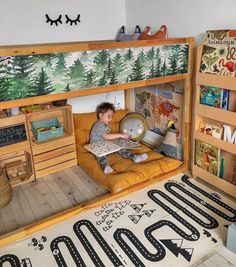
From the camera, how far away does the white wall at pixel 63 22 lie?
2.35 metres

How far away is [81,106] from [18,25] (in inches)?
38.4

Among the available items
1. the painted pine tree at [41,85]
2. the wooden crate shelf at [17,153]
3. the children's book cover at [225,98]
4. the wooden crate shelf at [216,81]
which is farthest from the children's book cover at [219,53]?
the wooden crate shelf at [17,153]

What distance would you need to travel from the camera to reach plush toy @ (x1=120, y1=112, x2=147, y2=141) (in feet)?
9.46

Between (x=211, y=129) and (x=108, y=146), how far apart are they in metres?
0.94

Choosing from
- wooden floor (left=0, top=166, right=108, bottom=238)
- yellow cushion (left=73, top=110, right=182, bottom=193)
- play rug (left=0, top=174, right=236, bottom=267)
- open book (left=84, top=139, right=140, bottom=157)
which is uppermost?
open book (left=84, top=139, right=140, bottom=157)

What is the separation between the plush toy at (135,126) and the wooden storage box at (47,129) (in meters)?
0.69

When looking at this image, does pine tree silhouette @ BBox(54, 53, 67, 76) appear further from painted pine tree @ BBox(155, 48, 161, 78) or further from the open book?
the open book

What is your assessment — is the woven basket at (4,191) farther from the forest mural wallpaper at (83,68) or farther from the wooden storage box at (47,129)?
the forest mural wallpaper at (83,68)

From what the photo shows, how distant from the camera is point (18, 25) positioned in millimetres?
2379

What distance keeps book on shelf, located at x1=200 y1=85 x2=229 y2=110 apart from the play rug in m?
0.69

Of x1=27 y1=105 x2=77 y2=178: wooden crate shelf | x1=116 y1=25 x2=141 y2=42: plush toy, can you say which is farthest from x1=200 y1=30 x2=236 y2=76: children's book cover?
x1=27 y1=105 x2=77 y2=178: wooden crate shelf

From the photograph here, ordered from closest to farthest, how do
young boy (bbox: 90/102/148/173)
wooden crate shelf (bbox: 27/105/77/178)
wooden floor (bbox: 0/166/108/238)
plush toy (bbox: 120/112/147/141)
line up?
wooden floor (bbox: 0/166/108/238) → wooden crate shelf (bbox: 27/105/77/178) → young boy (bbox: 90/102/148/173) → plush toy (bbox: 120/112/147/141)

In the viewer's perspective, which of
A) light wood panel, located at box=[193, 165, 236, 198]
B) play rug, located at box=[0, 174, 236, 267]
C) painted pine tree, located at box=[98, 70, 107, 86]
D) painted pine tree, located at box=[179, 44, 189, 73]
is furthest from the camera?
painted pine tree, located at box=[179, 44, 189, 73]

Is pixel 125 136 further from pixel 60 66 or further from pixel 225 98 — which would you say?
pixel 60 66
